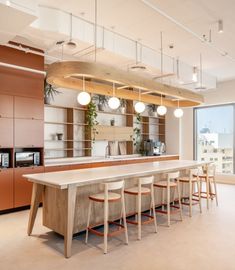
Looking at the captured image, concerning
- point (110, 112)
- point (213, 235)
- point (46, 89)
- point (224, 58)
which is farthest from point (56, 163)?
point (224, 58)

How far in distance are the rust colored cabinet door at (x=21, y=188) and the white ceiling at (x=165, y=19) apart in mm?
2875

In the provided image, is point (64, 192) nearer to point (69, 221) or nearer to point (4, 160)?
point (69, 221)

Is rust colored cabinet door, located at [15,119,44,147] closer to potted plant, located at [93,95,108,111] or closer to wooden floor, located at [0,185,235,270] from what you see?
wooden floor, located at [0,185,235,270]

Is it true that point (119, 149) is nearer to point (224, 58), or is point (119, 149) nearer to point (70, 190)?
point (224, 58)

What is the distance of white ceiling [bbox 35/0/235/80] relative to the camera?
3492 mm

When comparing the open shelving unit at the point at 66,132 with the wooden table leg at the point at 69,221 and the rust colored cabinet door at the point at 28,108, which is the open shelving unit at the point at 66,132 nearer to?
the rust colored cabinet door at the point at 28,108

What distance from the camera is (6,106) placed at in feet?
14.9

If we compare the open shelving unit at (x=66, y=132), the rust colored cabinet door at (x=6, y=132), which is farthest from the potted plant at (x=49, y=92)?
→ the rust colored cabinet door at (x=6, y=132)

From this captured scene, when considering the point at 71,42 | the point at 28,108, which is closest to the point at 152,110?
the point at 28,108

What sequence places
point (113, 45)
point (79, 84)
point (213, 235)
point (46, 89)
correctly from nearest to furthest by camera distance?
point (213, 235)
point (79, 84)
point (113, 45)
point (46, 89)

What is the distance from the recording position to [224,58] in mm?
5762

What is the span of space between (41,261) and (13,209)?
2.16 meters

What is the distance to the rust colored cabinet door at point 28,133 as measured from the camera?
4.72m

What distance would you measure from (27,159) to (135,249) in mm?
2769
